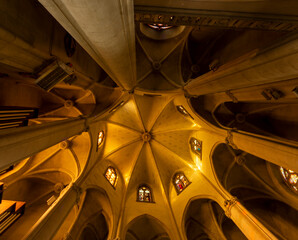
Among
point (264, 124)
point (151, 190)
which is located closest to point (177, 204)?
point (151, 190)

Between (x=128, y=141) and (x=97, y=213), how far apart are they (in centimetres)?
546

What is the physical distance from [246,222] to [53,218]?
23.4ft

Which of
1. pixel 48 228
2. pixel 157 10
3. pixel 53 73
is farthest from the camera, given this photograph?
pixel 48 228

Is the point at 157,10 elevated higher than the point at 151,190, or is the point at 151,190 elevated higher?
the point at 157,10

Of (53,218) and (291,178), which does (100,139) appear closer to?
(53,218)

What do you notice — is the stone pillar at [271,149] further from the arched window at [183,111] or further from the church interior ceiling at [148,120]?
the arched window at [183,111]

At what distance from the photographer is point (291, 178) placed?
7.16 m

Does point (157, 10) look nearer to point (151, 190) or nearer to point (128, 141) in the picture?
point (128, 141)

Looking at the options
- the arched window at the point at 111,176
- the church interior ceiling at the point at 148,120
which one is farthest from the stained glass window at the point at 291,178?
the arched window at the point at 111,176

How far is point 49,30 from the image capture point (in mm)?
3844

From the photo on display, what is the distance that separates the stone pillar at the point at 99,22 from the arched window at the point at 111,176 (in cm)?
883

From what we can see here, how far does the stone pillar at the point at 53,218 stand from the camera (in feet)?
13.9

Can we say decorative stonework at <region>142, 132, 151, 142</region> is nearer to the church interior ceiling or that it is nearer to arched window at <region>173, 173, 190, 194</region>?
the church interior ceiling

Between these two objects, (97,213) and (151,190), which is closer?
(97,213)
